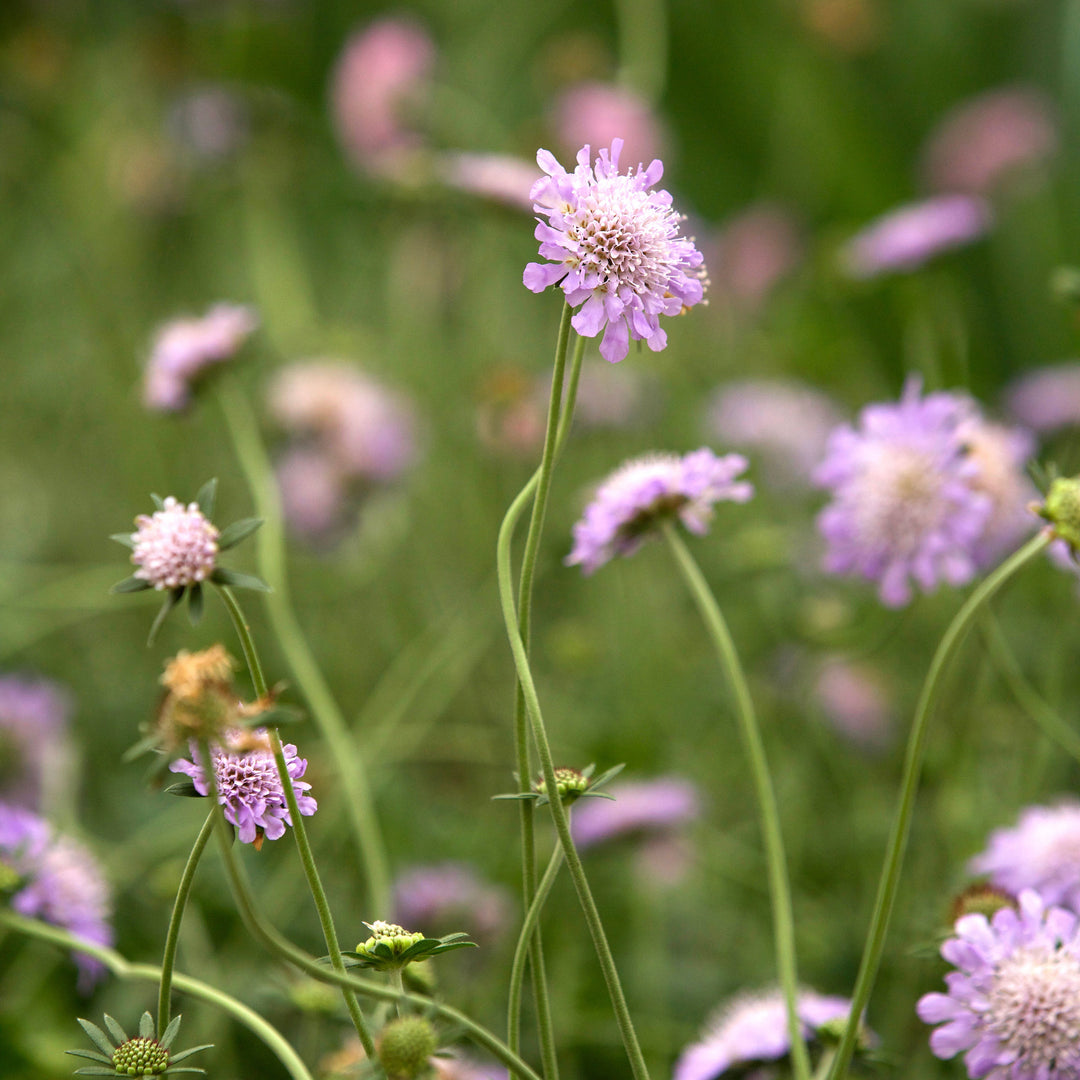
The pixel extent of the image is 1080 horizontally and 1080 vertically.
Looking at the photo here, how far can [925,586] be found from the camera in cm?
58

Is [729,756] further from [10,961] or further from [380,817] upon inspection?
[10,961]

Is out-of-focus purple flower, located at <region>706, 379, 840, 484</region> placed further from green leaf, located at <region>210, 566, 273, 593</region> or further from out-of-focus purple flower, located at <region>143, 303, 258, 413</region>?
green leaf, located at <region>210, 566, 273, 593</region>

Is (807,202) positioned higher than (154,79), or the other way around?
(154,79)

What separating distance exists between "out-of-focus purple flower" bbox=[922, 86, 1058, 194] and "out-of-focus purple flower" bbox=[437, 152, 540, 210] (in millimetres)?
921

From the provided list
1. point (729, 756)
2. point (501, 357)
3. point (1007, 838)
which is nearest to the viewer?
point (1007, 838)

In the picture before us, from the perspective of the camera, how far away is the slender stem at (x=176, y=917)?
1.10 ft

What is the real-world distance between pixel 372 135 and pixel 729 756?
71 cm

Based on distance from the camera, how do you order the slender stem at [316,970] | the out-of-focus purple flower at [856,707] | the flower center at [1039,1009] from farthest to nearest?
the out-of-focus purple flower at [856,707]
the flower center at [1039,1009]
the slender stem at [316,970]

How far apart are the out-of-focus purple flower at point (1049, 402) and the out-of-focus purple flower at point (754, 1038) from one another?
60 cm

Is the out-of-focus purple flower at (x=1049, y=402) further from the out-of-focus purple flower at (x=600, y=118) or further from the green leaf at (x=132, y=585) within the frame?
the green leaf at (x=132, y=585)

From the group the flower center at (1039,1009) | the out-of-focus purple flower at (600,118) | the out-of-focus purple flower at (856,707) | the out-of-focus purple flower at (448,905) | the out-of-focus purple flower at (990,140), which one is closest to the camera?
the flower center at (1039,1009)

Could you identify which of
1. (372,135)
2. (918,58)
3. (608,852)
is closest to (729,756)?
(608,852)

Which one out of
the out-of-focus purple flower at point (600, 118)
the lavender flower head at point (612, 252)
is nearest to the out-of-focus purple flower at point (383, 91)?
the out-of-focus purple flower at point (600, 118)

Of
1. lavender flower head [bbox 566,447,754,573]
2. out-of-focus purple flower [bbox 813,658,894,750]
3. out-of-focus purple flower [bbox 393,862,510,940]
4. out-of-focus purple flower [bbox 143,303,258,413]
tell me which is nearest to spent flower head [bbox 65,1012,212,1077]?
lavender flower head [bbox 566,447,754,573]
